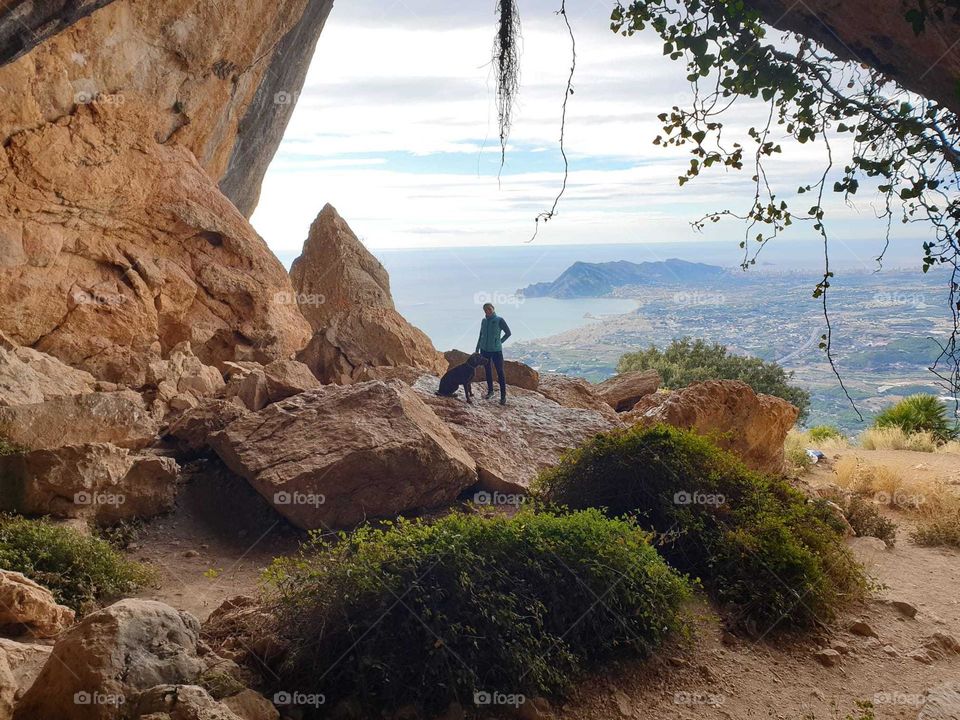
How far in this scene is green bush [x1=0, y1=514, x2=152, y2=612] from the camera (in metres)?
7.34

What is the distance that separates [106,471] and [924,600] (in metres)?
9.08

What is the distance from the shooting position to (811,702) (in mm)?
6387

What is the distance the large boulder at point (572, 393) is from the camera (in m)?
13.9

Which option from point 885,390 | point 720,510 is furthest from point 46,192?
point 885,390

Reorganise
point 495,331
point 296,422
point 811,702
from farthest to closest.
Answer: point 495,331
point 296,422
point 811,702

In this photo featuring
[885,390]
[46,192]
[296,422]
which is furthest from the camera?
[885,390]

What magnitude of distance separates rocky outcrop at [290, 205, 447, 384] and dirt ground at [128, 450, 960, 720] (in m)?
4.55

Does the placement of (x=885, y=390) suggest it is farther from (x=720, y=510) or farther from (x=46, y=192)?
(x=46, y=192)


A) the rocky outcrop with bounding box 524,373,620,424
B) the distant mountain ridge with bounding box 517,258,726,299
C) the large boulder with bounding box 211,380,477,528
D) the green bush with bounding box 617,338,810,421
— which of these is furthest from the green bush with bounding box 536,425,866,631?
the distant mountain ridge with bounding box 517,258,726,299

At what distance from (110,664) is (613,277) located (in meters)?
49.7

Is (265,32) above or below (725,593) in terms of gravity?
above

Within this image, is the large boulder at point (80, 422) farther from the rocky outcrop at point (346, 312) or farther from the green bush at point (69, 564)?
the rocky outcrop at point (346, 312)

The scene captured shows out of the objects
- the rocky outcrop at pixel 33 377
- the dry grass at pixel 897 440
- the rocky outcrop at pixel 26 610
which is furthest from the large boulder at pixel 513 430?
the dry grass at pixel 897 440

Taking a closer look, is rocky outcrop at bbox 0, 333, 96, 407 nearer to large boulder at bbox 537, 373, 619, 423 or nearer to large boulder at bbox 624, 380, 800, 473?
large boulder at bbox 537, 373, 619, 423
